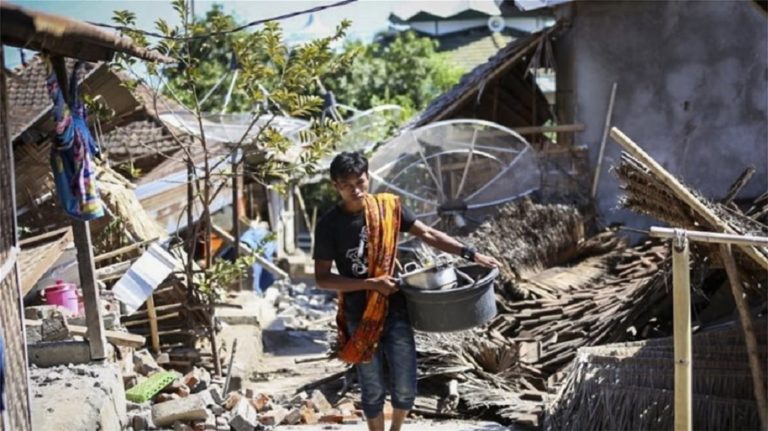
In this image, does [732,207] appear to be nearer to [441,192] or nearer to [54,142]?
[54,142]

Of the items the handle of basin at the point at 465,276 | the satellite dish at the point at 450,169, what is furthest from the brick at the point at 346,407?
the satellite dish at the point at 450,169

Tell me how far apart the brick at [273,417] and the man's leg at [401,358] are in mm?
1729

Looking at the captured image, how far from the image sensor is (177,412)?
7719 mm

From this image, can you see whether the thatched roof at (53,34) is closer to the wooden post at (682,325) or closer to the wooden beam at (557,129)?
the wooden post at (682,325)

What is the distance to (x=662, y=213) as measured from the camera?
6.93 metres

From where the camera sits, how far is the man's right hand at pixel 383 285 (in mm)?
6219

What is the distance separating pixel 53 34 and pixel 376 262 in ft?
7.77

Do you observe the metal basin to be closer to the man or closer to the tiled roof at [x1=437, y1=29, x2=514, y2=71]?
the man

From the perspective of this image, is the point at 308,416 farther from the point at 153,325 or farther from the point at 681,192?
the point at 681,192

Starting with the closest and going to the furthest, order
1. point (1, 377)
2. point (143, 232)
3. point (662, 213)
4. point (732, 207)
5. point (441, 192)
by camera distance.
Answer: point (1, 377) < point (662, 213) < point (732, 207) < point (143, 232) < point (441, 192)

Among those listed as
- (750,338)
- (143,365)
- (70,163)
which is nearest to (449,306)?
(750,338)

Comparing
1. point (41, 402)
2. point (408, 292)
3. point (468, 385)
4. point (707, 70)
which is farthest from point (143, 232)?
point (707, 70)

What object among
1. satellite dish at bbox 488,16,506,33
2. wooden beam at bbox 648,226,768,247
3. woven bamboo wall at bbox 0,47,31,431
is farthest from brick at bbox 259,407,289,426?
→ satellite dish at bbox 488,16,506,33

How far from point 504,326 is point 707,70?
520cm
